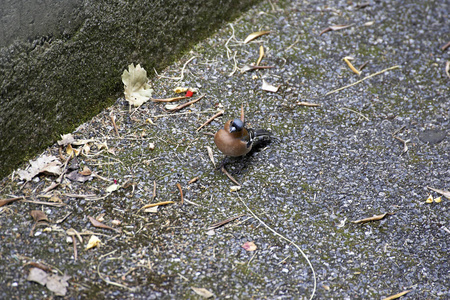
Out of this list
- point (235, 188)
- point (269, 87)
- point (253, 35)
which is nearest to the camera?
point (235, 188)

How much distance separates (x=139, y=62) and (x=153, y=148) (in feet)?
3.02

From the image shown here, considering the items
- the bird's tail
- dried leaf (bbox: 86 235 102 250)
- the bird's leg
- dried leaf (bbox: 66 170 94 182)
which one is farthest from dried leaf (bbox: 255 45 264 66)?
dried leaf (bbox: 86 235 102 250)

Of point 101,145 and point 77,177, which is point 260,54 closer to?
point 101,145

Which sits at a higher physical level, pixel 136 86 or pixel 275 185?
pixel 136 86

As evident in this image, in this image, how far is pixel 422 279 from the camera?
10.1 ft

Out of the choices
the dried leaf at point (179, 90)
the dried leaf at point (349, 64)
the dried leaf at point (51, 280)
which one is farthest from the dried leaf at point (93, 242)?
the dried leaf at point (349, 64)

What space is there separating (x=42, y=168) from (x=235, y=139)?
1.49 meters

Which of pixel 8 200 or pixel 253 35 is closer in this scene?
pixel 8 200

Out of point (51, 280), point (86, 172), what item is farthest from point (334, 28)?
point (51, 280)

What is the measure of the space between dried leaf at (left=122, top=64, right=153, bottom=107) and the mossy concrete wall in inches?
2.6

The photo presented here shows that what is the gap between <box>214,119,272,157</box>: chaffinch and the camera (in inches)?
139

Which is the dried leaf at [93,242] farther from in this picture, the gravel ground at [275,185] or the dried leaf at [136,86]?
the dried leaf at [136,86]

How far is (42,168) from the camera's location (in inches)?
138

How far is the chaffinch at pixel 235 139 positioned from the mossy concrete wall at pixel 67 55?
1155mm
